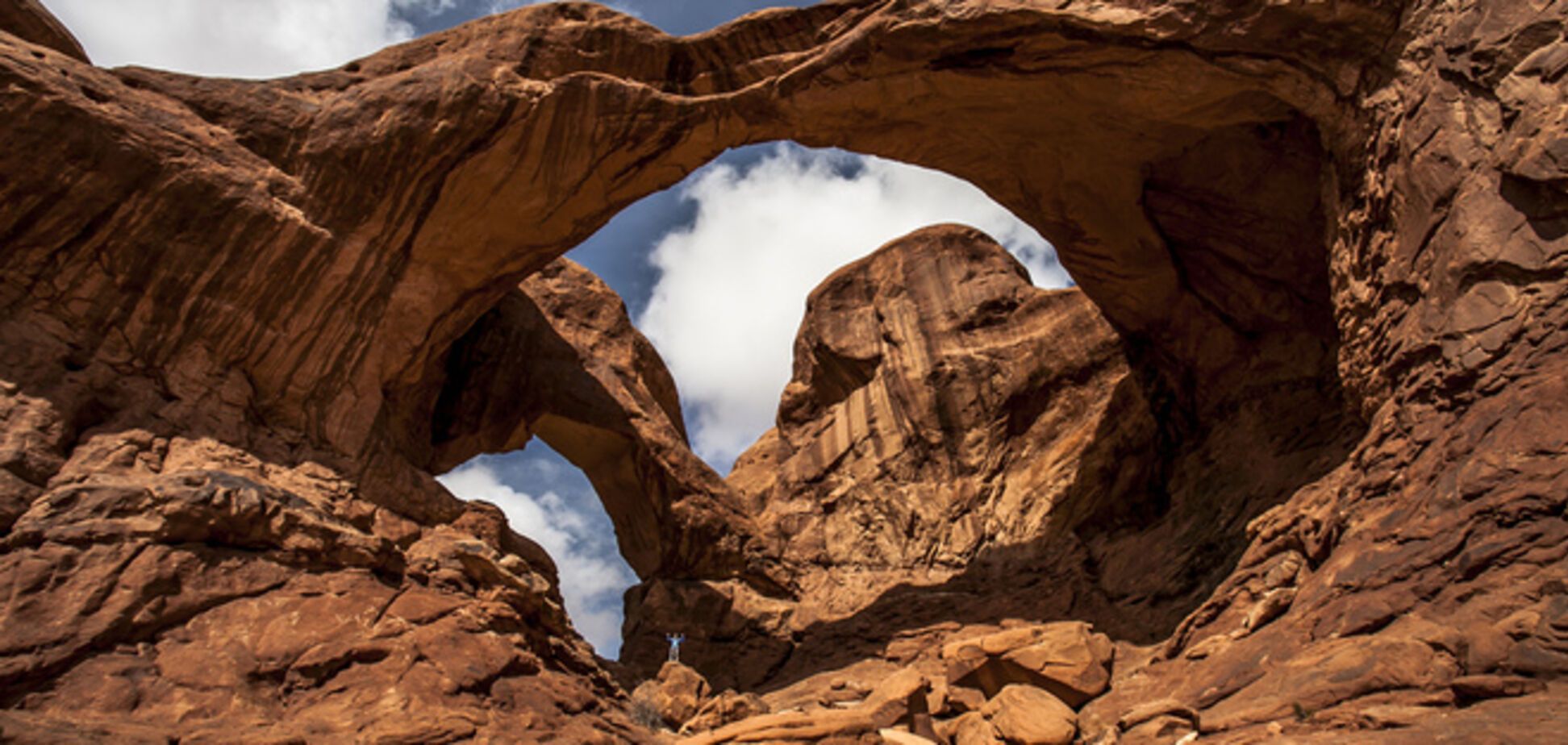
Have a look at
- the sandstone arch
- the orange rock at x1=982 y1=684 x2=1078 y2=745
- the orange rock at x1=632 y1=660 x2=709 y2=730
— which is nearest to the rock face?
the sandstone arch

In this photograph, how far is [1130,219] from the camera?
54.4 feet

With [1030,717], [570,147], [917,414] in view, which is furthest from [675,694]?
[917,414]

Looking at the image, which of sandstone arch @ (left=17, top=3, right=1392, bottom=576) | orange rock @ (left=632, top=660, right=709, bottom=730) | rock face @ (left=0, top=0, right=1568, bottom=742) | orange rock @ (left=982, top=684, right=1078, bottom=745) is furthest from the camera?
orange rock @ (left=632, top=660, right=709, bottom=730)

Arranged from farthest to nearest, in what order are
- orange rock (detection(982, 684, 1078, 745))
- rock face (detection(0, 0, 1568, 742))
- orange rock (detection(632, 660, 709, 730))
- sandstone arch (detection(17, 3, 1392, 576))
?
1. orange rock (detection(632, 660, 709, 730))
2. sandstone arch (detection(17, 3, 1392, 576))
3. orange rock (detection(982, 684, 1078, 745))
4. rock face (detection(0, 0, 1568, 742))

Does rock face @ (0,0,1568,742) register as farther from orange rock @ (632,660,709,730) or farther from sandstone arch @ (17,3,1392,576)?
orange rock @ (632,660,709,730)

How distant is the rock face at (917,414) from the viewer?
29.3 feet

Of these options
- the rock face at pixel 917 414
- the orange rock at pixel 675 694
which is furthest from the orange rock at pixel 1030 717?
the orange rock at pixel 675 694

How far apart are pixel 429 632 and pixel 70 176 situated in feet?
23.0

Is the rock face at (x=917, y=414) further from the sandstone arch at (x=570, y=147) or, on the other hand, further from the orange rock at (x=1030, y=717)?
the orange rock at (x=1030, y=717)

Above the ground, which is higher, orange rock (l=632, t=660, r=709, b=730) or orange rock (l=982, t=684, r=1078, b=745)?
orange rock (l=632, t=660, r=709, b=730)

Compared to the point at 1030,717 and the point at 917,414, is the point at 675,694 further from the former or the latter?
the point at 917,414

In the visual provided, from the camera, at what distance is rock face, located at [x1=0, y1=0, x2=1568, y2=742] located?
29.3 feet

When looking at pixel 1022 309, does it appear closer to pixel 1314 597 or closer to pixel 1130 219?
pixel 1130 219

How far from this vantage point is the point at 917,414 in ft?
72.4
